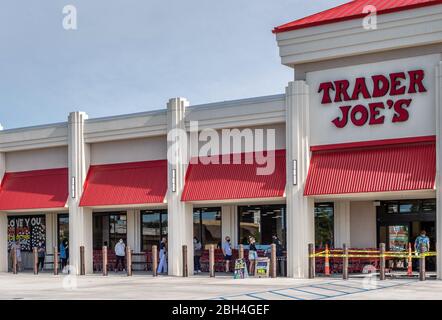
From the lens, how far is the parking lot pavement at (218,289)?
921 inches

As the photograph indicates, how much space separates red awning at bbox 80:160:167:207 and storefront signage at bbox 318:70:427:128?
8.77 m

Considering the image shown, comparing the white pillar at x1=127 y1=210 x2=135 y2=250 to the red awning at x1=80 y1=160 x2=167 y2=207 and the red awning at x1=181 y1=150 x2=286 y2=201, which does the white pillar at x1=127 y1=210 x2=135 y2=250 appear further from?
the red awning at x1=181 y1=150 x2=286 y2=201

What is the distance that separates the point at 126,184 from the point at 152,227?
12.5 ft

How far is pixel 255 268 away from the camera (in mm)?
32688

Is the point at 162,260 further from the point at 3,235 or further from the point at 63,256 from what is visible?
the point at 3,235

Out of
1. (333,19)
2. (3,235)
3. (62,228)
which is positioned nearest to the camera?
(333,19)

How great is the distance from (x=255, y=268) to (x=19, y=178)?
50.9 ft

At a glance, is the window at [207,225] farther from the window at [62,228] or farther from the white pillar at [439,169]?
the white pillar at [439,169]

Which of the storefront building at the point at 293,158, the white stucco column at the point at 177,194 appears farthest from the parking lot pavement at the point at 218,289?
the storefront building at the point at 293,158

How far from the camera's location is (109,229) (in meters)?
42.0

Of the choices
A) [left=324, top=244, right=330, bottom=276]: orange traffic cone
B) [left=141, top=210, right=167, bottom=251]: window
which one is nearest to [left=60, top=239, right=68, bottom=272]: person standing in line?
[left=141, top=210, right=167, bottom=251]: window

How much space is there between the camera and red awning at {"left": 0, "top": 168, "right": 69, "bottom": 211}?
3975 centimetres

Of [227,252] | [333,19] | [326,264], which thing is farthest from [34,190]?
[333,19]
